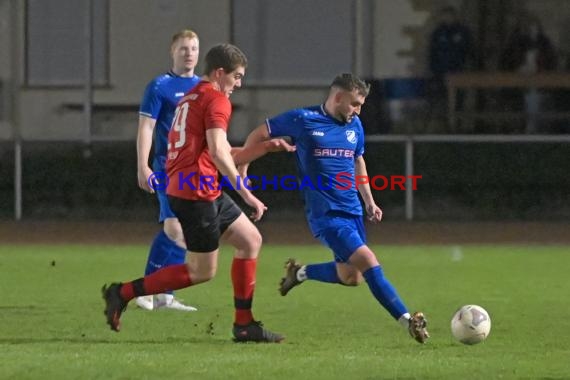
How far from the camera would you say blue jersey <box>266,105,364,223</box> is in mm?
9352

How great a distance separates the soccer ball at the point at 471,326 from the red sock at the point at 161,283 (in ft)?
4.68

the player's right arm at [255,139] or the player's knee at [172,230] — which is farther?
the player's knee at [172,230]

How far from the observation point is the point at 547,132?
22438 millimetres

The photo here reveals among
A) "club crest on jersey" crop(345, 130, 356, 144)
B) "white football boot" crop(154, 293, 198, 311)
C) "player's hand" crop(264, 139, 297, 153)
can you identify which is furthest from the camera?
"white football boot" crop(154, 293, 198, 311)

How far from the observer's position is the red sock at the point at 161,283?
29.0 feet

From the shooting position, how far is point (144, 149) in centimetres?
1026

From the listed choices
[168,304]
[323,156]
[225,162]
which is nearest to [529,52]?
[168,304]

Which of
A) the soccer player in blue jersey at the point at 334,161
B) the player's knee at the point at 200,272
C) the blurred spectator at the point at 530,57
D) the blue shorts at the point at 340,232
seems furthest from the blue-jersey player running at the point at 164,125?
the blurred spectator at the point at 530,57

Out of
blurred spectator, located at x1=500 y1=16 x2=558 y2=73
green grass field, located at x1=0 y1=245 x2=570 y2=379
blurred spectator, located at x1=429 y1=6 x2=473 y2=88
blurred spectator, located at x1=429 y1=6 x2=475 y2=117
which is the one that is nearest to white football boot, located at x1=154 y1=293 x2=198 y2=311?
green grass field, located at x1=0 y1=245 x2=570 y2=379

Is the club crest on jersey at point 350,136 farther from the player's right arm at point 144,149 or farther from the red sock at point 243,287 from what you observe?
the player's right arm at point 144,149

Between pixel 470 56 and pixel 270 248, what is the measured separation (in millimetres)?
6938

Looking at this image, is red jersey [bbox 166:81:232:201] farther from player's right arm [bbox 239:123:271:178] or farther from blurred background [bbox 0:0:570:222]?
blurred background [bbox 0:0:570:222]

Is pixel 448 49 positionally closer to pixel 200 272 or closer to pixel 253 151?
pixel 253 151

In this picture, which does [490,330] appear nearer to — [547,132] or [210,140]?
[210,140]
